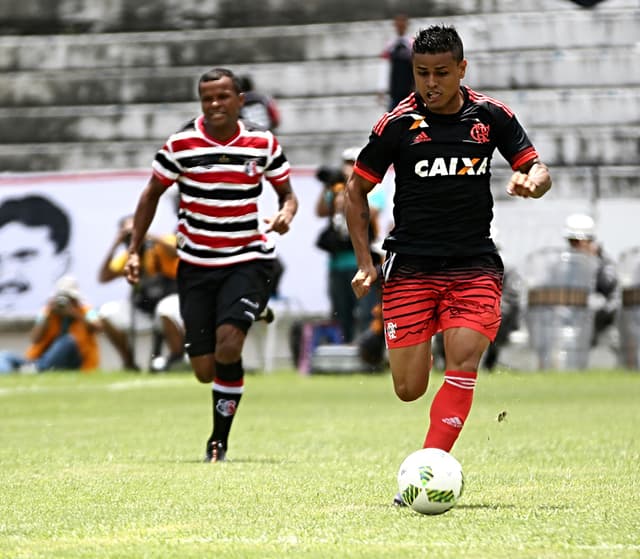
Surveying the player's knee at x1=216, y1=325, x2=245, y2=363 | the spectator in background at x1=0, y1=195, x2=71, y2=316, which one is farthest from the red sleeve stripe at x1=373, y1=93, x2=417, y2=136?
the spectator in background at x1=0, y1=195, x2=71, y2=316

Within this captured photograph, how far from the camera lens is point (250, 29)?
87.8ft

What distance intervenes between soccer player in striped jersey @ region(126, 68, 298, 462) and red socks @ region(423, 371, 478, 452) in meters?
2.92

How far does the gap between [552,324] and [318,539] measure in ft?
A: 48.1

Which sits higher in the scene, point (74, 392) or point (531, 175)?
point (531, 175)

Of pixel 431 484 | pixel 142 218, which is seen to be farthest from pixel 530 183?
pixel 142 218

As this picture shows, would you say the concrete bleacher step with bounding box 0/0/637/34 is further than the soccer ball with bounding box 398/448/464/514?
Yes

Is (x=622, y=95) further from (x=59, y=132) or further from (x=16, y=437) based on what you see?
(x=16, y=437)

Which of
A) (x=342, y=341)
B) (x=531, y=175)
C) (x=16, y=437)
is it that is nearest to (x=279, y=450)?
(x=16, y=437)

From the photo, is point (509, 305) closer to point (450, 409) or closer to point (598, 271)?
point (598, 271)

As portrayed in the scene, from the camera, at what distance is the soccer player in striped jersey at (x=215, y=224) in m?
10.2

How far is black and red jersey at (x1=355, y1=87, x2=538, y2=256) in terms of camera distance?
7559mm

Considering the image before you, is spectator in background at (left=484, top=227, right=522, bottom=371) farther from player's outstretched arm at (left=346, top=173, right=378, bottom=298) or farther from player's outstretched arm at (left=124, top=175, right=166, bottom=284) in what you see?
player's outstretched arm at (left=346, top=173, right=378, bottom=298)

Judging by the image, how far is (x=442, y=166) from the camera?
24.8 feet

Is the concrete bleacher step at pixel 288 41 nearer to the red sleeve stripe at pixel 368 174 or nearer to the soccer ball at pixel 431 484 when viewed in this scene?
the red sleeve stripe at pixel 368 174
